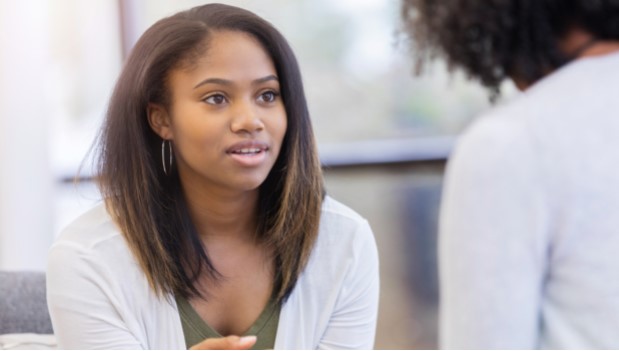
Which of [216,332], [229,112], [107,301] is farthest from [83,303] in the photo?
[229,112]

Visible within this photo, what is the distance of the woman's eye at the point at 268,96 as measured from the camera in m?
0.83

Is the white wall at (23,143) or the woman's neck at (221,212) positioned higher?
the white wall at (23,143)

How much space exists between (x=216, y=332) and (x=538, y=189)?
0.41 metres

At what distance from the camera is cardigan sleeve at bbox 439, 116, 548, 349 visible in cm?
56

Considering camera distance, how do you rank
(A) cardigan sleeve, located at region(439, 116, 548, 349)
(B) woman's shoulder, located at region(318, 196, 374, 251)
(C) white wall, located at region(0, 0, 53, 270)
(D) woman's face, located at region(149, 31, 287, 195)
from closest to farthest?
(A) cardigan sleeve, located at region(439, 116, 548, 349) < (D) woman's face, located at region(149, 31, 287, 195) < (B) woman's shoulder, located at region(318, 196, 374, 251) < (C) white wall, located at region(0, 0, 53, 270)

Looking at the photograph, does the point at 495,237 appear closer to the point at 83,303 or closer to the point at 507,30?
the point at 507,30

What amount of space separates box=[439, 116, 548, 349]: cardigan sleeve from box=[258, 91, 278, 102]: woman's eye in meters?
0.29

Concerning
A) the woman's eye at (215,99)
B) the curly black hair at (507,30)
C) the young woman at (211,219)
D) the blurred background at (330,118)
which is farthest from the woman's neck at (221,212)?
the blurred background at (330,118)

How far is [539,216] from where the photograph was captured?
566 millimetres

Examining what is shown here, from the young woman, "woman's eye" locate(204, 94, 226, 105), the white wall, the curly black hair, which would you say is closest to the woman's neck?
the young woman

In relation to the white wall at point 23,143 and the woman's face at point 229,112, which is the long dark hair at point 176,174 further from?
the white wall at point 23,143

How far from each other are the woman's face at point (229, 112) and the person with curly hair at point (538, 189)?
26cm

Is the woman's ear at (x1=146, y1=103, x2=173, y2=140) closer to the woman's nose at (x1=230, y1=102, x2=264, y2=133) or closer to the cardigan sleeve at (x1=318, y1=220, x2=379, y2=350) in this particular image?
the woman's nose at (x1=230, y1=102, x2=264, y2=133)

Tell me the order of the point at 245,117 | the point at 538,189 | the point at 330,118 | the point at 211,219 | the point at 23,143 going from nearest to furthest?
the point at 538,189
the point at 245,117
the point at 211,219
the point at 23,143
the point at 330,118
